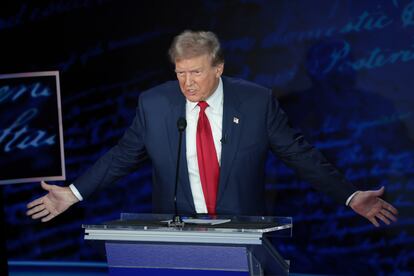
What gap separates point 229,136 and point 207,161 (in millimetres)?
152

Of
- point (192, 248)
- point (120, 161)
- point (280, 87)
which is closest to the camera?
point (192, 248)

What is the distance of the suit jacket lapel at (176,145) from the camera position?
355cm

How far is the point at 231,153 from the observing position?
141 inches

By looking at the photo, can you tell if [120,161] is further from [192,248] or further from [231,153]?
[192,248]

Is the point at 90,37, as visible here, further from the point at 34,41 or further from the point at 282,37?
the point at 282,37

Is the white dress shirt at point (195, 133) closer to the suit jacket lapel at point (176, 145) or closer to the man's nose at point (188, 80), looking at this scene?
the suit jacket lapel at point (176, 145)

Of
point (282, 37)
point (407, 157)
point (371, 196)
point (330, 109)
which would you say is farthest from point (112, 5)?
point (371, 196)

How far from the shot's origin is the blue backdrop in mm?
4766

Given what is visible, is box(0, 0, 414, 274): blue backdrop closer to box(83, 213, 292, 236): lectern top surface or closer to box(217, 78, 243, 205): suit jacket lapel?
box(217, 78, 243, 205): suit jacket lapel

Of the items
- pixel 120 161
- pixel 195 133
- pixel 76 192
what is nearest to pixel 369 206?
pixel 195 133

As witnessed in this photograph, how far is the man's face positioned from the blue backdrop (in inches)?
57.1

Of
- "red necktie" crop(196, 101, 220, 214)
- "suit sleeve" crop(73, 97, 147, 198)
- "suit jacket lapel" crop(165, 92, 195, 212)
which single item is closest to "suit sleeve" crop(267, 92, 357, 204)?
"red necktie" crop(196, 101, 220, 214)

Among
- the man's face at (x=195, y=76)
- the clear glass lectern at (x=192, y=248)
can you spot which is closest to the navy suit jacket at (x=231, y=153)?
the man's face at (x=195, y=76)

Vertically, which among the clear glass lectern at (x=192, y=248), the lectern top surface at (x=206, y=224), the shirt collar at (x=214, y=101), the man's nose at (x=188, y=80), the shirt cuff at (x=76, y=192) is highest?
the man's nose at (x=188, y=80)
